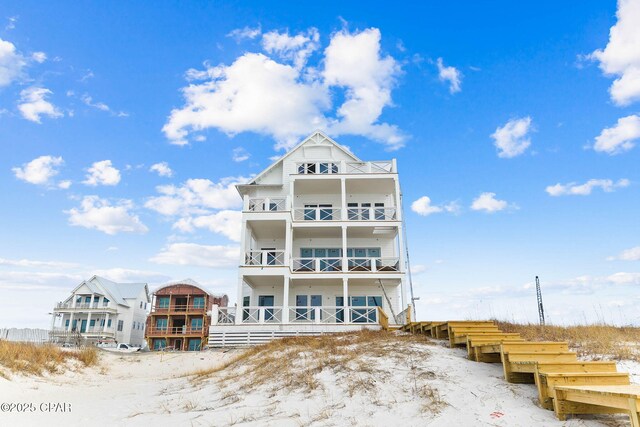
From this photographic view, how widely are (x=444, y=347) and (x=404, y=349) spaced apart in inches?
43.4

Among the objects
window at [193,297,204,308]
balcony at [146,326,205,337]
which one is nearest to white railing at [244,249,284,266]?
balcony at [146,326,205,337]

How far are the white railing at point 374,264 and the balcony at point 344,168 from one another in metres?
5.39

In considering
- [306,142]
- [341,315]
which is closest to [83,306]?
[306,142]

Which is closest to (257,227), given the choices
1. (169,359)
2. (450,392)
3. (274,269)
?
(274,269)

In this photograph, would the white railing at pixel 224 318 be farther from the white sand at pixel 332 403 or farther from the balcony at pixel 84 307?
the balcony at pixel 84 307

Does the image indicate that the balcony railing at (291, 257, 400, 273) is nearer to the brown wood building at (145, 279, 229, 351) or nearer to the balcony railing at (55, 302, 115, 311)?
the brown wood building at (145, 279, 229, 351)

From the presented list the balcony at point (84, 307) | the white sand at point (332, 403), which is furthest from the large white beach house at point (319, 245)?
Answer: the balcony at point (84, 307)

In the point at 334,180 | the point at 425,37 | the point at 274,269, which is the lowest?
the point at 274,269

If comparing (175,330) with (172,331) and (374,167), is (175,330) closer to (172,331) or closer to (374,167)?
(172,331)

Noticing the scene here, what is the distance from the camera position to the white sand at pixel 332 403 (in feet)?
Result: 20.1

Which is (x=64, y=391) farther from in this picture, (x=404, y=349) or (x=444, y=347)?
(x=444, y=347)

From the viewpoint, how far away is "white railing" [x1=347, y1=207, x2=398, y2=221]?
24.8m

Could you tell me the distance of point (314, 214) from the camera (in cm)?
2645

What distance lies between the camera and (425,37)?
64.4ft
